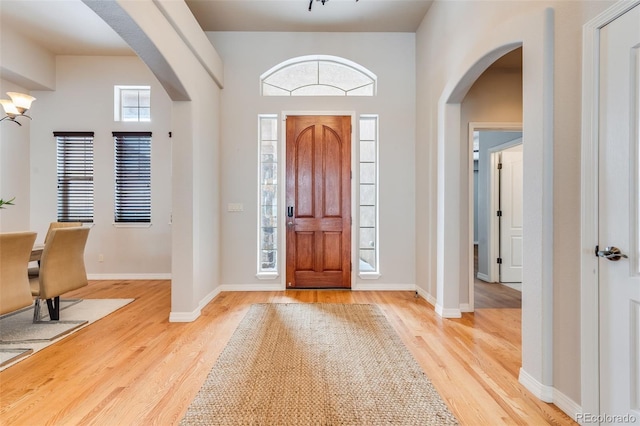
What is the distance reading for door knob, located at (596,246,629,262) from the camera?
145 cm

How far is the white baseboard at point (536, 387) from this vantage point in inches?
71.0

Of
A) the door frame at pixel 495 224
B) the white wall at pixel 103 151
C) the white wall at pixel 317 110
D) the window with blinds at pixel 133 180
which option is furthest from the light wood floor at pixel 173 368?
the window with blinds at pixel 133 180

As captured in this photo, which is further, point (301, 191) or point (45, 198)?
point (45, 198)

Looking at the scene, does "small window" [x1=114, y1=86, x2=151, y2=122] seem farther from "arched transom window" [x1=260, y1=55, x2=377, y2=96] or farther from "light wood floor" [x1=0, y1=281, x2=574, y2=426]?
"light wood floor" [x1=0, y1=281, x2=574, y2=426]

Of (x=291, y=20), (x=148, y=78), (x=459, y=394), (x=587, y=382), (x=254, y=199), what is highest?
(x=291, y=20)

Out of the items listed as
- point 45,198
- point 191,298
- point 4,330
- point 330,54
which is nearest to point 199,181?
point 191,298

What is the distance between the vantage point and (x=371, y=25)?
4.07 m

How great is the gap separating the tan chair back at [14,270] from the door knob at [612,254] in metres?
3.77

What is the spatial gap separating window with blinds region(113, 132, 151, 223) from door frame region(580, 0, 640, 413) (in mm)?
5282

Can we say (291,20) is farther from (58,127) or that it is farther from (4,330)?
(4,330)

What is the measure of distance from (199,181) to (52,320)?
2000 millimetres

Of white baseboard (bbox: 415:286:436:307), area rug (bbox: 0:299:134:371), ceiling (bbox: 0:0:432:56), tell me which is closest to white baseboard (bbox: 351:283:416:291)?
white baseboard (bbox: 415:286:436:307)

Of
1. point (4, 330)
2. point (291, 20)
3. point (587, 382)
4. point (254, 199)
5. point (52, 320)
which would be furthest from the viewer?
point (254, 199)

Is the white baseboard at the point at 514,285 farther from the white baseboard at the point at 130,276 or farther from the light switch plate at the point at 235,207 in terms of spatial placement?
the white baseboard at the point at 130,276
